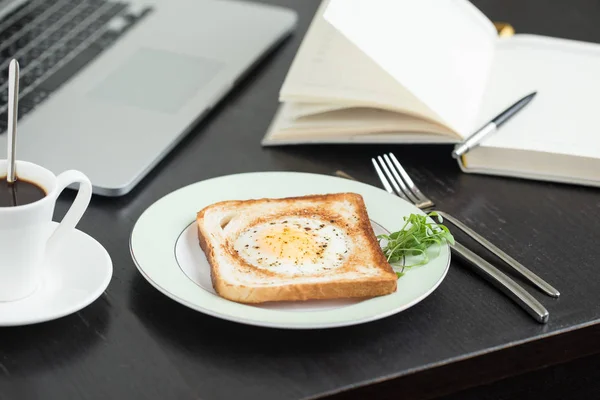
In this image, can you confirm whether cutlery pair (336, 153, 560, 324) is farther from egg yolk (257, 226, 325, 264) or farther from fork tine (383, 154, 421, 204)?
egg yolk (257, 226, 325, 264)

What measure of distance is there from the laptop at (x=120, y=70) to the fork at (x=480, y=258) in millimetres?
301

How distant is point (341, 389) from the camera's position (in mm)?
808

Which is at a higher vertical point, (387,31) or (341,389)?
(387,31)

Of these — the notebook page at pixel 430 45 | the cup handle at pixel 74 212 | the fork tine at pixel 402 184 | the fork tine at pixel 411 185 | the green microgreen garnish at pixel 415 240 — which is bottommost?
the fork tine at pixel 402 184

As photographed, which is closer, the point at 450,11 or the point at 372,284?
the point at 372,284

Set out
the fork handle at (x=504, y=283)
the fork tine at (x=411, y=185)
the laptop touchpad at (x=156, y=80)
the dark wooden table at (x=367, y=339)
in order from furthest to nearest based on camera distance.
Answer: the laptop touchpad at (x=156, y=80) → the fork tine at (x=411, y=185) → the fork handle at (x=504, y=283) → the dark wooden table at (x=367, y=339)

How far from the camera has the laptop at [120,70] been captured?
1.19 metres

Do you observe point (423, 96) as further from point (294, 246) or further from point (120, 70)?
point (120, 70)

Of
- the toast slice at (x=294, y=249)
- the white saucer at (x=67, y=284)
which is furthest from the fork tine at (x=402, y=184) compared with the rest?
the white saucer at (x=67, y=284)

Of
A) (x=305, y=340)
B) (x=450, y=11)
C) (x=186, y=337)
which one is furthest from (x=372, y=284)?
(x=450, y=11)

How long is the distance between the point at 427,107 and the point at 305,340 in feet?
1.46

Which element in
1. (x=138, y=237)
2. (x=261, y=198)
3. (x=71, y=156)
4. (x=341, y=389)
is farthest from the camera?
(x=71, y=156)

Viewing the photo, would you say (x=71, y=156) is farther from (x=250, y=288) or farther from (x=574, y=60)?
(x=574, y=60)

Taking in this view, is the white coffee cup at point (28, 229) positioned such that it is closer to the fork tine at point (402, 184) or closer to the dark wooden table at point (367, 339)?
the dark wooden table at point (367, 339)
